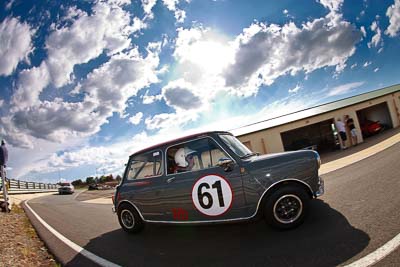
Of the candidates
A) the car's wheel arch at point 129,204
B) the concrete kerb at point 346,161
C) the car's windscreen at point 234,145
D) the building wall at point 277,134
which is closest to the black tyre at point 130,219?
the car's wheel arch at point 129,204

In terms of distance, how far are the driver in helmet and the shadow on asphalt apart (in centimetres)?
134

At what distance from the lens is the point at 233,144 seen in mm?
4758

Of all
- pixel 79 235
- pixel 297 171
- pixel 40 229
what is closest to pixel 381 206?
pixel 297 171

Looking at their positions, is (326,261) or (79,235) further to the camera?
(79,235)

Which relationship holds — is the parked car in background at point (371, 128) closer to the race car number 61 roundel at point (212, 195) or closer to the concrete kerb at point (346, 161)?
the concrete kerb at point (346, 161)

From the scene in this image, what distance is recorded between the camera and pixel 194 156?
4.77 metres

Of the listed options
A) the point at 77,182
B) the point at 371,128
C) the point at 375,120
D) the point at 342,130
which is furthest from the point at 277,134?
the point at 77,182

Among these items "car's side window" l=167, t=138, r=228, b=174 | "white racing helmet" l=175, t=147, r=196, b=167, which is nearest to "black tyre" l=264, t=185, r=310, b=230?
"car's side window" l=167, t=138, r=228, b=174

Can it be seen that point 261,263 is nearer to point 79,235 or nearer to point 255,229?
point 255,229

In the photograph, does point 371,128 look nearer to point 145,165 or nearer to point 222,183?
point 222,183

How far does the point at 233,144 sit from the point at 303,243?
2.00 m

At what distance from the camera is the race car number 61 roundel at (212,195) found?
4.28 metres

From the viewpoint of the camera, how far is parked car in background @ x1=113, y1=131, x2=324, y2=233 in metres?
4.09

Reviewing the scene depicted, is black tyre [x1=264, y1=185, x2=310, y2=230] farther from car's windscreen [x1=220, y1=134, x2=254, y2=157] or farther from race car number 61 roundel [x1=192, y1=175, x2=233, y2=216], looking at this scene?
car's windscreen [x1=220, y1=134, x2=254, y2=157]
